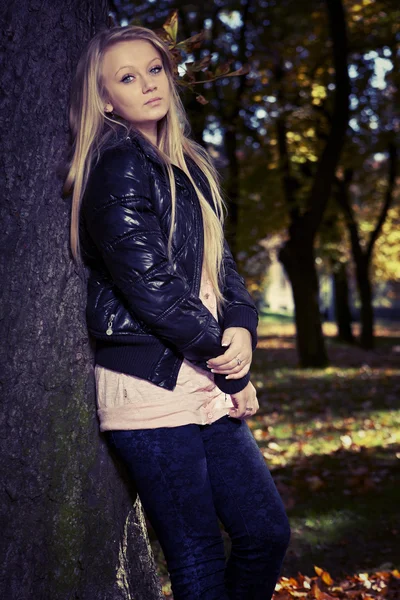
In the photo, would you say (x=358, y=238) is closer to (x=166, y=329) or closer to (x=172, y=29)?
(x=172, y=29)

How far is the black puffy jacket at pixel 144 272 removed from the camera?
259 centimetres

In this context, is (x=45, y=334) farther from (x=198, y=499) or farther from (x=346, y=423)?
(x=346, y=423)

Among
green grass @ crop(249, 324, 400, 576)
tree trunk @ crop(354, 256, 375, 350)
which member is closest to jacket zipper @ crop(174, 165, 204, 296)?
green grass @ crop(249, 324, 400, 576)

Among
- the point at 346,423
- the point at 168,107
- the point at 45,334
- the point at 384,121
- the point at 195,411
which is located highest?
the point at 384,121

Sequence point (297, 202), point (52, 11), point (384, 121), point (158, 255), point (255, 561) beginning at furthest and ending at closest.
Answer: point (384, 121) < point (297, 202) < point (52, 11) < point (255, 561) < point (158, 255)

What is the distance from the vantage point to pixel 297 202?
60.3 feet

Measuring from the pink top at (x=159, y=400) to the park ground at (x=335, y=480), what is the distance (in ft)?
5.15

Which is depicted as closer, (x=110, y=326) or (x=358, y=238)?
(x=110, y=326)

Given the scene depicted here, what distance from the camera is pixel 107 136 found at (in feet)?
9.16

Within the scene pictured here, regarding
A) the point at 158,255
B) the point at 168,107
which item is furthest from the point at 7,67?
the point at 158,255

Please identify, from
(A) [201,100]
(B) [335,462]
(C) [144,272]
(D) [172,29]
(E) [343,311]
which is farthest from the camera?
(E) [343,311]

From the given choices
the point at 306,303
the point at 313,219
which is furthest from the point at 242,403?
the point at 306,303

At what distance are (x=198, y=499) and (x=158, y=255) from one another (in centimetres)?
87

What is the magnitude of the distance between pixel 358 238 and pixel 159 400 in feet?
76.0
